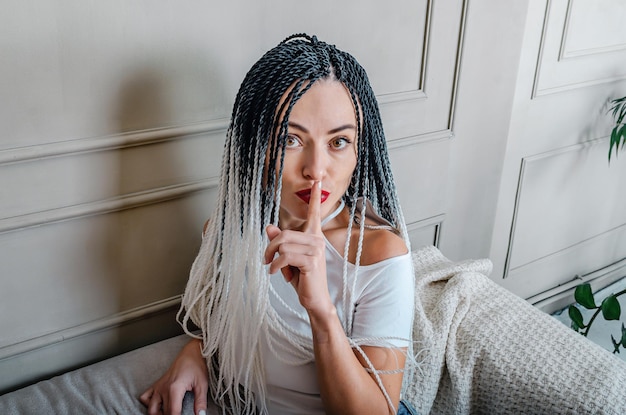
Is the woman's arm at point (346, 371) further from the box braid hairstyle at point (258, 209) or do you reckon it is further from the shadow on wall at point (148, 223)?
the shadow on wall at point (148, 223)

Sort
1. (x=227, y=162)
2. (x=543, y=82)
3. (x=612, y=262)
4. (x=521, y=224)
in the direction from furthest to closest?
(x=612, y=262)
(x=521, y=224)
(x=543, y=82)
(x=227, y=162)

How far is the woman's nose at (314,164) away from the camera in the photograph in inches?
37.4

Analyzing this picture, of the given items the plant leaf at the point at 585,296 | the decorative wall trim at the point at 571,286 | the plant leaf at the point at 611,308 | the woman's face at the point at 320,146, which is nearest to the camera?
the woman's face at the point at 320,146

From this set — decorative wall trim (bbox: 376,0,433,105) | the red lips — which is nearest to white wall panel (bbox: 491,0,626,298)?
decorative wall trim (bbox: 376,0,433,105)

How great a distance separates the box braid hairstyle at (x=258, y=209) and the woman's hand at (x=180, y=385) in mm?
33

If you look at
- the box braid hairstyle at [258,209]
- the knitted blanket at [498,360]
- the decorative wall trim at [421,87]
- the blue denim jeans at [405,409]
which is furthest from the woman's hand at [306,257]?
the decorative wall trim at [421,87]

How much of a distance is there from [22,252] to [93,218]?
0.14 meters

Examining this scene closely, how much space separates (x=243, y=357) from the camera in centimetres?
109

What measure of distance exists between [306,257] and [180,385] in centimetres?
46

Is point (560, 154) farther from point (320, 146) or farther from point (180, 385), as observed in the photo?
point (180, 385)

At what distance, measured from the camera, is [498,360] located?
49.7 inches

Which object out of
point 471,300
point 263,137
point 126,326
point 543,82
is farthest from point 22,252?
point 543,82

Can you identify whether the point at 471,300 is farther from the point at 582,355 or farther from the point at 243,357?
the point at 243,357

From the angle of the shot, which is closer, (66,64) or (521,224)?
(66,64)
